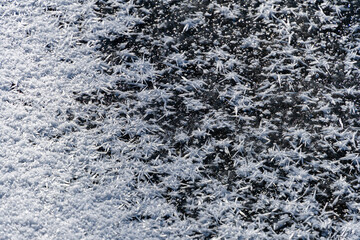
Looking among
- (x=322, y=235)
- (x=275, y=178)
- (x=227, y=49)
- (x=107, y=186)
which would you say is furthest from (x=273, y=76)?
(x=107, y=186)

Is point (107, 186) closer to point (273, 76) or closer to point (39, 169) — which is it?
point (39, 169)

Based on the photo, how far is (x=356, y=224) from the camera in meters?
0.91

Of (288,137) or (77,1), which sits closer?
(288,137)

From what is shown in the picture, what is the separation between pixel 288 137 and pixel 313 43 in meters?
0.28

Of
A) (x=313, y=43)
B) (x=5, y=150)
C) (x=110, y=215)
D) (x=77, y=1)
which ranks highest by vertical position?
(x=77, y=1)

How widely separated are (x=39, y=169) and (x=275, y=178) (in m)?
0.61

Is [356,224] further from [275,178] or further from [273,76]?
[273,76]

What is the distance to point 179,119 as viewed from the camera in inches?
39.2

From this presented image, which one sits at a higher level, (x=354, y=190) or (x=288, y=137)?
(x=288, y=137)

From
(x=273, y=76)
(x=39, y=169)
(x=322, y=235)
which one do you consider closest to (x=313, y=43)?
(x=273, y=76)

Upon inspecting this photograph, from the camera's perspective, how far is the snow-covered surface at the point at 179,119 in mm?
922

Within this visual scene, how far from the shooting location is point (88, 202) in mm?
928

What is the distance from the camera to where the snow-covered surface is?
0.92m

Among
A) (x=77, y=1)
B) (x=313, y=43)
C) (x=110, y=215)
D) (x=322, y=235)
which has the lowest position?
(x=322, y=235)
